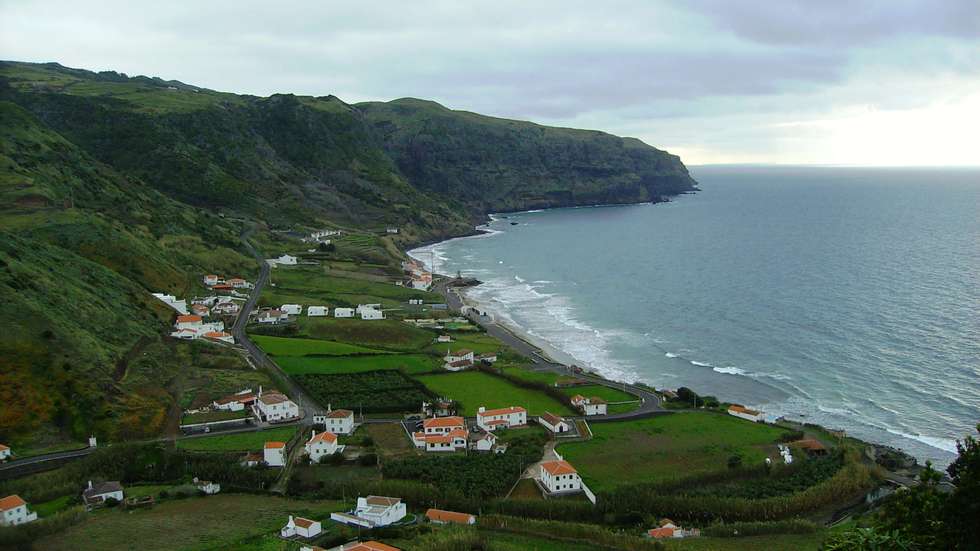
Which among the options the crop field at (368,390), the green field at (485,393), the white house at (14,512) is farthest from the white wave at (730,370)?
the white house at (14,512)

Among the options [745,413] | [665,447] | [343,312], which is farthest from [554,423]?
[343,312]

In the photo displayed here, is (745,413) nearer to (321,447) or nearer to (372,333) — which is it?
(321,447)

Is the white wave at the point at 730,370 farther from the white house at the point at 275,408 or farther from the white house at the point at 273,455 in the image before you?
the white house at the point at 273,455

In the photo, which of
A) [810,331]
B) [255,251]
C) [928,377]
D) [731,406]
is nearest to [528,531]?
[731,406]

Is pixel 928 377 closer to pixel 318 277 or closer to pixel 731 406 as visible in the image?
pixel 731 406

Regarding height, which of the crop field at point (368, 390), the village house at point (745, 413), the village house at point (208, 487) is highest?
the village house at point (745, 413)
